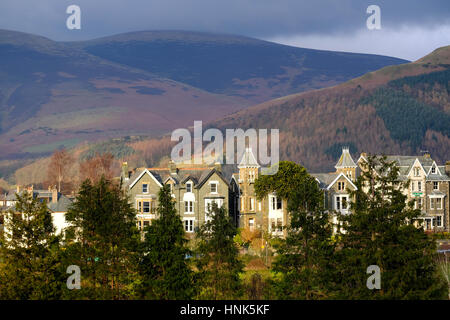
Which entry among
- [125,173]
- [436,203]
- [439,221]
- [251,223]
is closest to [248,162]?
[251,223]

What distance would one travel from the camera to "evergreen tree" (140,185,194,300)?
164 ft

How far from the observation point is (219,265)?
168ft

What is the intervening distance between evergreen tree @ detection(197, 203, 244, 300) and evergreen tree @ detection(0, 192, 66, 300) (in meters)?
9.06

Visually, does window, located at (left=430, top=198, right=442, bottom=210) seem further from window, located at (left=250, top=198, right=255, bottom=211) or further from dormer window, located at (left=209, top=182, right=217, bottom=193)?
dormer window, located at (left=209, top=182, right=217, bottom=193)

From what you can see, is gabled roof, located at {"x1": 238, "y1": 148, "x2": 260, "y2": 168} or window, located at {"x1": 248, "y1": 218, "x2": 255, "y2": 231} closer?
window, located at {"x1": 248, "y1": 218, "x2": 255, "y2": 231}

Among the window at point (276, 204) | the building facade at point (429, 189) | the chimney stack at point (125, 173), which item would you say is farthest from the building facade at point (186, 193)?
the building facade at point (429, 189)

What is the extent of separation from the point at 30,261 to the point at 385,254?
22.2 m

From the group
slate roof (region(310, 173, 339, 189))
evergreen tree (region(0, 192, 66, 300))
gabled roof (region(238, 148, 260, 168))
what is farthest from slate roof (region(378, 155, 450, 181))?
evergreen tree (region(0, 192, 66, 300))

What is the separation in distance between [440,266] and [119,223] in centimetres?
2550

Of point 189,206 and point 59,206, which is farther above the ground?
point 59,206

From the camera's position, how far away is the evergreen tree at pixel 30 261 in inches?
1941

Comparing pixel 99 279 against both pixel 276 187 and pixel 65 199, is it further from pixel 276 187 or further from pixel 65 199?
pixel 65 199

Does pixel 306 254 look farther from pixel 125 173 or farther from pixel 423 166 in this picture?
pixel 423 166

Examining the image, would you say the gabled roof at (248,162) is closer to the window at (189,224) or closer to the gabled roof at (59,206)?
the window at (189,224)
